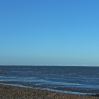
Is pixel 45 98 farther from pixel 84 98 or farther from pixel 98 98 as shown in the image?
pixel 98 98

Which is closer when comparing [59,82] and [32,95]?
[32,95]

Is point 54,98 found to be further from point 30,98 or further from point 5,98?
point 5,98

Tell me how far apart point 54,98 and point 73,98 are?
1.94 m

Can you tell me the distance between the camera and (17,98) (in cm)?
2111

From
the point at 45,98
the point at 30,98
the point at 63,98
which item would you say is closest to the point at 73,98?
the point at 63,98

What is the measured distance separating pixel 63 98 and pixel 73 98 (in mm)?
1150

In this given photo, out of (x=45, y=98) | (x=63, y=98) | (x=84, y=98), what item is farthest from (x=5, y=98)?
(x=84, y=98)

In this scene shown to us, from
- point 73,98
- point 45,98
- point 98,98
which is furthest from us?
point 98,98

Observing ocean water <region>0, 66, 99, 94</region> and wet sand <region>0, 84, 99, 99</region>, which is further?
ocean water <region>0, 66, 99, 94</region>

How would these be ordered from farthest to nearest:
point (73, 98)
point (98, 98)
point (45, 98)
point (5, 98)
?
point (98, 98)
point (73, 98)
point (45, 98)
point (5, 98)

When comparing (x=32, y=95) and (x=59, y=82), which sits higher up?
(x=32, y=95)

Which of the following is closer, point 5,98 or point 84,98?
point 5,98

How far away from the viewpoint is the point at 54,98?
23.7 meters

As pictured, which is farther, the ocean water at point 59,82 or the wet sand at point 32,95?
the ocean water at point 59,82
